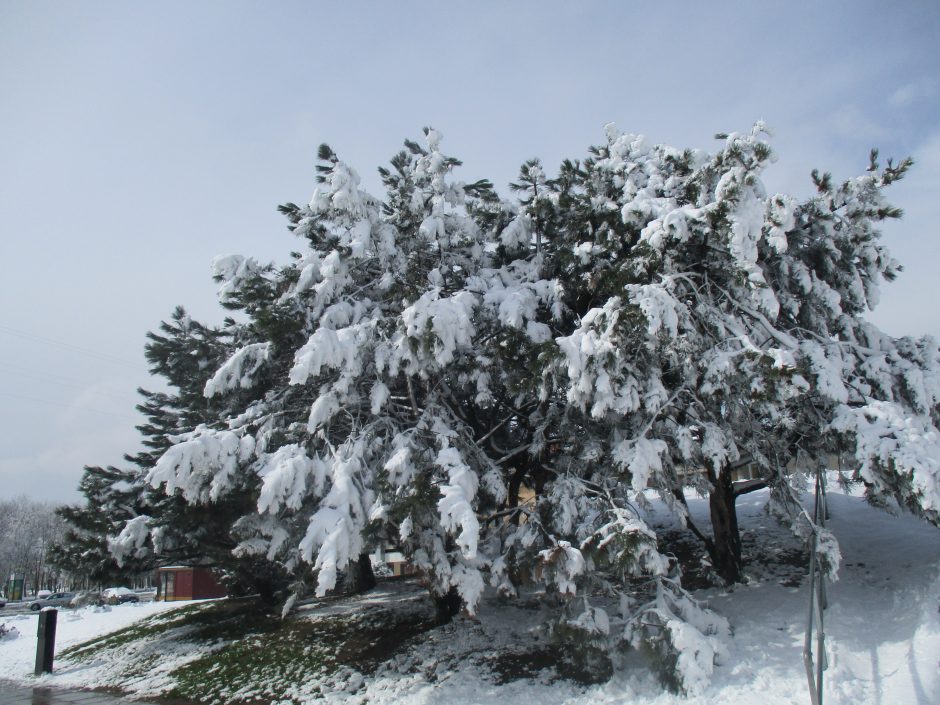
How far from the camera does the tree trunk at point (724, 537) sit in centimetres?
983

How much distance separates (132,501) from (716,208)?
1185cm

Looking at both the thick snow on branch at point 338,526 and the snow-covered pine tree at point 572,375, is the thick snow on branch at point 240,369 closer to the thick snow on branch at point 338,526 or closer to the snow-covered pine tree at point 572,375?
the snow-covered pine tree at point 572,375

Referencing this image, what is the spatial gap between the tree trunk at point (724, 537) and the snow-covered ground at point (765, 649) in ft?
1.29

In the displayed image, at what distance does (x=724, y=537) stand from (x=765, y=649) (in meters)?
2.93

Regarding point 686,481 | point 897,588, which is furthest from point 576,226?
point 897,588

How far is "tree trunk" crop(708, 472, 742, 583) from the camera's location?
983 cm

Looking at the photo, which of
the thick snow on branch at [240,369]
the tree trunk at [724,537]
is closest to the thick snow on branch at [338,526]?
the thick snow on branch at [240,369]

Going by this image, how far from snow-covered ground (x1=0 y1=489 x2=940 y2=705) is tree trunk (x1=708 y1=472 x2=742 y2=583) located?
1.29ft

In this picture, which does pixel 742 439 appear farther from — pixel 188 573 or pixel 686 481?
pixel 188 573

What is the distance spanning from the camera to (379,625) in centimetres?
1064

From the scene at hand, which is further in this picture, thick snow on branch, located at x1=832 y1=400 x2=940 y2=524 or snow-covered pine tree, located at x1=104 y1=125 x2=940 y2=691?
snow-covered pine tree, located at x1=104 y1=125 x2=940 y2=691

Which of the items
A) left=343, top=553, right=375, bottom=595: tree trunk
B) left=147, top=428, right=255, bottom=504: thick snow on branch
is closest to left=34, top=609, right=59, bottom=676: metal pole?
left=343, top=553, right=375, bottom=595: tree trunk

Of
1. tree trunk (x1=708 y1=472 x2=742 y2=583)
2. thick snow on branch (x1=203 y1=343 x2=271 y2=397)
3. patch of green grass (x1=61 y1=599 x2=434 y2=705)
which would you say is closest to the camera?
thick snow on branch (x1=203 y1=343 x2=271 y2=397)

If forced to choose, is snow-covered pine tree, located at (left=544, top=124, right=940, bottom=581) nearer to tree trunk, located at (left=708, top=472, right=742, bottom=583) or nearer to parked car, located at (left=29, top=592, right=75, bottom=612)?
tree trunk, located at (left=708, top=472, right=742, bottom=583)
